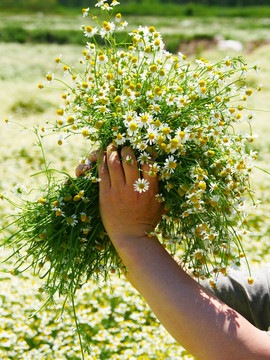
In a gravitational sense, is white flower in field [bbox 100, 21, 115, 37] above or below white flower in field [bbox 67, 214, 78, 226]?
above

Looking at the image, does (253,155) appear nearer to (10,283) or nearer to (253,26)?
(10,283)

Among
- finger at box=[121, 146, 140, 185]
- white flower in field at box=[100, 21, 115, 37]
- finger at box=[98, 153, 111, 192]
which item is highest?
white flower in field at box=[100, 21, 115, 37]

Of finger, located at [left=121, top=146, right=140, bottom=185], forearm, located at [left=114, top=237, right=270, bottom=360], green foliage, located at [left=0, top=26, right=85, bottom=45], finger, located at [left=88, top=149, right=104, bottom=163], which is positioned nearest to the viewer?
forearm, located at [left=114, top=237, right=270, bottom=360]

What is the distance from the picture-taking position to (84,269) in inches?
77.0

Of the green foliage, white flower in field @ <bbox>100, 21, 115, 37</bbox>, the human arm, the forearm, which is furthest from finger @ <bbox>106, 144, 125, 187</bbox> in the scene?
the green foliage

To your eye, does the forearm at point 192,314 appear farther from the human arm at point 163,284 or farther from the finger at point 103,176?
the finger at point 103,176

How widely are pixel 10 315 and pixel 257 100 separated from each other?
Result: 13.7 meters

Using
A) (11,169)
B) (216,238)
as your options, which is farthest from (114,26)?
(11,169)

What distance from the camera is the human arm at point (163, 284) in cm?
150

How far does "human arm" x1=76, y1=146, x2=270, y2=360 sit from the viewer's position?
1.50 metres

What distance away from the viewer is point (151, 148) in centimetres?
166

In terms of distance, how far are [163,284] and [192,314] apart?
141mm

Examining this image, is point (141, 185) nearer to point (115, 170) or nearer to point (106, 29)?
point (115, 170)

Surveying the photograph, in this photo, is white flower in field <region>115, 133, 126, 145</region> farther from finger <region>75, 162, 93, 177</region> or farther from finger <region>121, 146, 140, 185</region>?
finger <region>75, 162, 93, 177</region>
